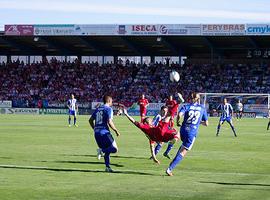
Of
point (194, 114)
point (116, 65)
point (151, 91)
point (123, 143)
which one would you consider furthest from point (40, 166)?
point (116, 65)

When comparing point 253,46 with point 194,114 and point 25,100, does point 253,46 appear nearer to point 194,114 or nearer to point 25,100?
point 25,100

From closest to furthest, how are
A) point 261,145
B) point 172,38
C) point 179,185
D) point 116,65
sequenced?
point 179,185 < point 261,145 < point 172,38 < point 116,65

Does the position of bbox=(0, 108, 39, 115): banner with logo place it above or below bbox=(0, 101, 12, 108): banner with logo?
below

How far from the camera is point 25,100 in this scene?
239ft

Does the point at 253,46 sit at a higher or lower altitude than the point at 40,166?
higher

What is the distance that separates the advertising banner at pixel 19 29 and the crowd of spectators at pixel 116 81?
743 cm

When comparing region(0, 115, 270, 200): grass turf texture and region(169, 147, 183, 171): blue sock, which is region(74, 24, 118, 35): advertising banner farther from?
region(169, 147, 183, 171): blue sock

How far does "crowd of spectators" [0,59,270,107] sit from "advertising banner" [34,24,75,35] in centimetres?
750

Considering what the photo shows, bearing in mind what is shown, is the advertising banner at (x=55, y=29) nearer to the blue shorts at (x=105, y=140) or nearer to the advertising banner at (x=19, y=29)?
the advertising banner at (x=19, y=29)

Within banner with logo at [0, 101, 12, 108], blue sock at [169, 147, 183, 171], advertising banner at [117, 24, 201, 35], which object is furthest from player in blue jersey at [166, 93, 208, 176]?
banner with logo at [0, 101, 12, 108]

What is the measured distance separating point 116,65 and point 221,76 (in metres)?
14.1

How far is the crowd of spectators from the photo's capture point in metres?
69.4

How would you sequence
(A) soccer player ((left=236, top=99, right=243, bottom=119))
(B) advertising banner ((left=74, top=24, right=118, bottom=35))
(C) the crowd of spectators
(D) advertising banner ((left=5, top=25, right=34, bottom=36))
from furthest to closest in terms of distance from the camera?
1. (D) advertising banner ((left=5, top=25, right=34, bottom=36))
2. (C) the crowd of spectators
3. (B) advertising banner ((left=74, top=24, right=118, bottom=35))
4. (A) soccer player ((left=236, top=99, right=243, bottom=119))

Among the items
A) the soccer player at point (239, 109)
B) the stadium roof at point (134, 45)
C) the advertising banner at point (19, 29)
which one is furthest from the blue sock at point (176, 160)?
the advertising banner at point (19, 29)
